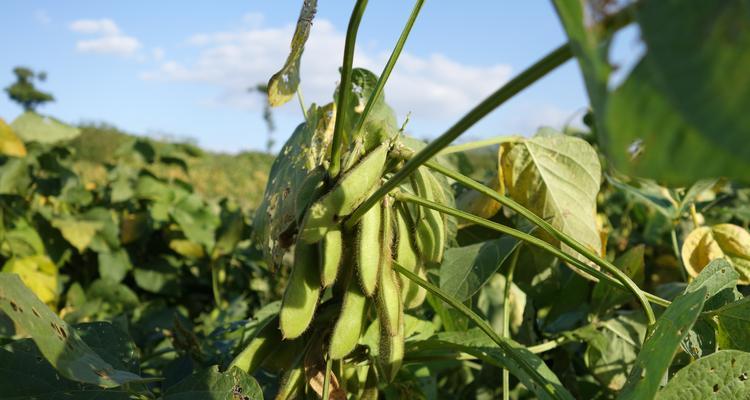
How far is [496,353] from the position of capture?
0.91 metres

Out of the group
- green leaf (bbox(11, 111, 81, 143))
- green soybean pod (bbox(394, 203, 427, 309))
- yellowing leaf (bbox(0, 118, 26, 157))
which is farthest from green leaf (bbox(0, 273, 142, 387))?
green leaf (bbox(11, 111, 81, 143))

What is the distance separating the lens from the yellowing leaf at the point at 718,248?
1.20 metres

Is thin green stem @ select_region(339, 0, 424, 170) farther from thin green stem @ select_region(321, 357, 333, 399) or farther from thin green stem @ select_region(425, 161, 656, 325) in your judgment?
thin green stem @ select_region(321, 357, 333, 399)

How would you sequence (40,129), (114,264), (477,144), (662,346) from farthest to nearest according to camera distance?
1. (40,129)
2. (114,264)
3. (477,144)
4. (662,346)

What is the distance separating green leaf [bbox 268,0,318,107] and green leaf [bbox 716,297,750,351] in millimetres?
624

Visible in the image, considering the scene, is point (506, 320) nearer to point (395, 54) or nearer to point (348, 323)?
point (348, 323)

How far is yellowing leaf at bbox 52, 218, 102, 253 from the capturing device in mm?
2314

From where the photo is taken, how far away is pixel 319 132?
3.22ft

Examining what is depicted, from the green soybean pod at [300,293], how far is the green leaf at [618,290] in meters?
0.61

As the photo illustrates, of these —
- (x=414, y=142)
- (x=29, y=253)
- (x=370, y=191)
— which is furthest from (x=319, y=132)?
(x=29, y=253)

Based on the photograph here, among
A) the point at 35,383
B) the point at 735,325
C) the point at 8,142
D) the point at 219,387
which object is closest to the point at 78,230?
the point at 8,142

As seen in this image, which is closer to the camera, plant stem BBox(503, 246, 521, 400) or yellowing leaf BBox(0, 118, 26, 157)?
plant stem BBox(503, 246, 521, 400)

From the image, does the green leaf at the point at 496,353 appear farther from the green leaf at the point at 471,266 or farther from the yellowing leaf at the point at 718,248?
the yellowing leaf at the point at 718,248

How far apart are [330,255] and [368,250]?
0.14ft
